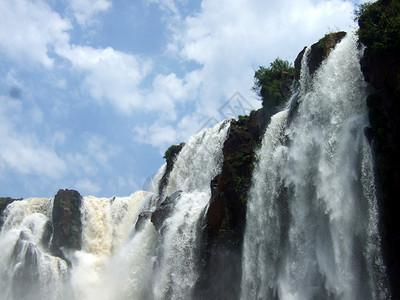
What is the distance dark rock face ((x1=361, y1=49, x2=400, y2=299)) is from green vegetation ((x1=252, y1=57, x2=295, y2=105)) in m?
11.4

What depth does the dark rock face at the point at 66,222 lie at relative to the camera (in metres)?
41.6

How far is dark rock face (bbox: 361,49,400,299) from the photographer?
16609mm

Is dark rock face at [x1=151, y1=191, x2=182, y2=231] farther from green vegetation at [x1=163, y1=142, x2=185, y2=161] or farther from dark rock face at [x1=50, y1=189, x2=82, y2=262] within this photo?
dark rock face at [x1=50, y1=189, x2=82, y2=262]

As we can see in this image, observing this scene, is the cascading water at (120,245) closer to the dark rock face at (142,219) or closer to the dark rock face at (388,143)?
the dark rock face at (142,219)

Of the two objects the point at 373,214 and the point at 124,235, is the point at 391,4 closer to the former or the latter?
the point at 373,214

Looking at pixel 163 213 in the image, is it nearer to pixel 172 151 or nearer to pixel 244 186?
pixel 244 186

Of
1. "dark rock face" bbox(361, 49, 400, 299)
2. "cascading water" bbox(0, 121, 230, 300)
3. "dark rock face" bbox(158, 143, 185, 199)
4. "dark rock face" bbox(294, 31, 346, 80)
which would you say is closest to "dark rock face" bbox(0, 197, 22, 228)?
"cascading water" bbox(0, 121, 230, 300)

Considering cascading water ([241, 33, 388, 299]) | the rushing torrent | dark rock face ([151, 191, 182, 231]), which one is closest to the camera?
cascading water ([241, 33, 388, 299])

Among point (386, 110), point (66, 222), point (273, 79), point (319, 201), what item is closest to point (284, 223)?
point (319, 201)

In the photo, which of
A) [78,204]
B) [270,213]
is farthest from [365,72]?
[78,204]

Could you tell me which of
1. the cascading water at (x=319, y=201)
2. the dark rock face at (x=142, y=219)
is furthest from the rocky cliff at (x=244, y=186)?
the cascading water at (x=319, y=201)

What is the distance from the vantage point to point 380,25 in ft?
61.9

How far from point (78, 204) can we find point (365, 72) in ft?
106

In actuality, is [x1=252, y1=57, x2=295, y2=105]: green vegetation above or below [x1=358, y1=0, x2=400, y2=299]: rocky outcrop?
above
